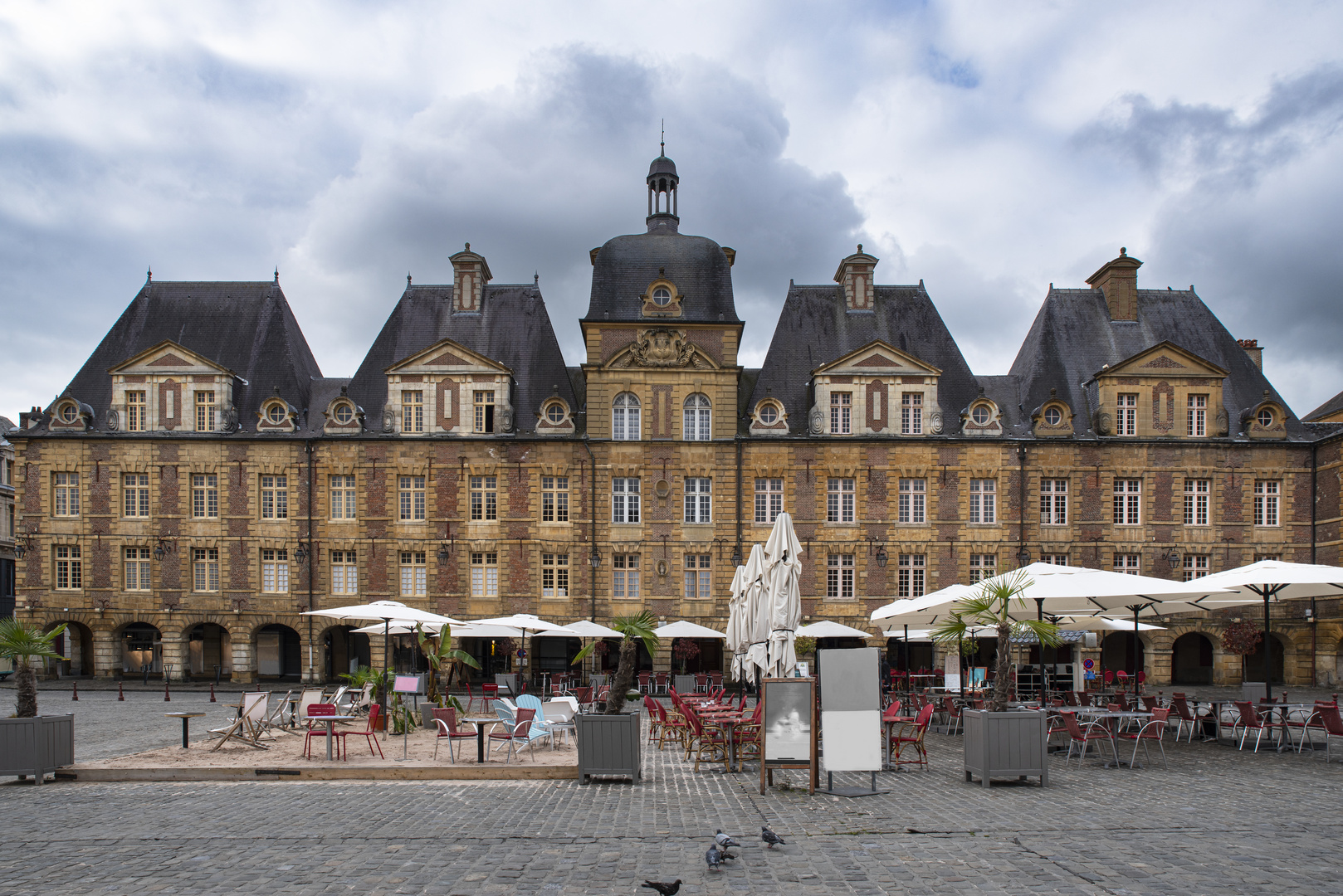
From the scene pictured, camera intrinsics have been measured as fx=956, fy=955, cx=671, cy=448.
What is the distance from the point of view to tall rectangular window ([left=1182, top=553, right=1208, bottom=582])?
31.0 meters

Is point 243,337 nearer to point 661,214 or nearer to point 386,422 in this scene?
point 386,422

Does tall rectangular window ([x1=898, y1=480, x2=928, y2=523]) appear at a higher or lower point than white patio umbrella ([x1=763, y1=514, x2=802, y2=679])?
higher

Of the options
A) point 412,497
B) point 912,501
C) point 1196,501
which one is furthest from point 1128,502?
point 412,497

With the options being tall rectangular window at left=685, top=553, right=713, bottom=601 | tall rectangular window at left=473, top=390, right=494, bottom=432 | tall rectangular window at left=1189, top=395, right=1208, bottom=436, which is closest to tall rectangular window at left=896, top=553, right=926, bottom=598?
tall rectangular window at left=685, top=553, right=713, bottom=601

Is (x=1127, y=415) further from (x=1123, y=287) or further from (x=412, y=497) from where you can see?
(x=412, y=497)

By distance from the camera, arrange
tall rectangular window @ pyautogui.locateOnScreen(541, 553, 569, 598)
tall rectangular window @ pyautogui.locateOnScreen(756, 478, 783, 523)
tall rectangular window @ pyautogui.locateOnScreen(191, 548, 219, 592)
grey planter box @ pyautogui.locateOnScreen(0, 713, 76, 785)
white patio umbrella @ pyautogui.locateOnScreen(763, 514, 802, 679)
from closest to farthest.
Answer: grey planter box @ pyautogui.locateOnScreen(0, 713, 76, 785) < white patio umbrella @ pyautogui.locateOnScreen(763, 514, 802, 679) < tall rectangular window @ pyautogui.locateOnScreen(541, 553, 569, 598) < tall rectangular window @ pyautogui.locateOnScreen(756, 478, 783, 523) < tall rectangular window @ pyautogui.locateOnScreen(191, 548, 219, 592)

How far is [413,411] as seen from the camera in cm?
3161

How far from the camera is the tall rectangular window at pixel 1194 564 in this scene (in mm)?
31047

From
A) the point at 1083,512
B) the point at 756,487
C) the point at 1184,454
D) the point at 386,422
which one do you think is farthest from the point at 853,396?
the point at 386,422

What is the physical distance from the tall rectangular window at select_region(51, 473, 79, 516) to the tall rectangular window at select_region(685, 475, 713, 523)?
20175 millimetres

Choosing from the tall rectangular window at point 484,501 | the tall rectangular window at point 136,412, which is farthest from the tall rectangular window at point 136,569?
the tall rectangular window at point 484,501

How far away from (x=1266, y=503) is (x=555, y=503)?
2328cm

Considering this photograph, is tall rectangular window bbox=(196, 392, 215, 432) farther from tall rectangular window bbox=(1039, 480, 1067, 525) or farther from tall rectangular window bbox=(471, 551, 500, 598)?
tall rectangular window bbox=(1039, 480, 1067, 525)

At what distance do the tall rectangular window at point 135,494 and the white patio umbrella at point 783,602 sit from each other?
82.7 ft
